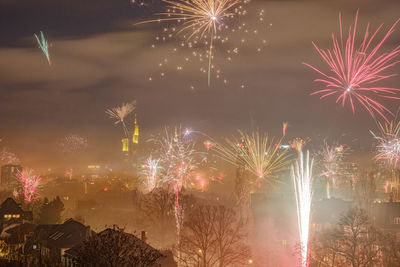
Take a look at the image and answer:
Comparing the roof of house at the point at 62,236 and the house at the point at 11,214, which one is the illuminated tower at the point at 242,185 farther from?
the house at the point at 11,214

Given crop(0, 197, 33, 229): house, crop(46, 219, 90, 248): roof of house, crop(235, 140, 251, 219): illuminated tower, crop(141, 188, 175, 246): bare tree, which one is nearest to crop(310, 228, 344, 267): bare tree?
crop(235, 140, 251, 219): illuminated tower

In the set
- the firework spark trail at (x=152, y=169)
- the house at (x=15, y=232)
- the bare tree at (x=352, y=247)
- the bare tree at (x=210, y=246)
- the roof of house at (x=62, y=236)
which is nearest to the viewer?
the bare tree at (x=352, y=247)

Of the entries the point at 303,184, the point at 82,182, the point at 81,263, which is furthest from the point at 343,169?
the point at 82,182

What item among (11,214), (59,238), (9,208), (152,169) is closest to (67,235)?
(59,238)

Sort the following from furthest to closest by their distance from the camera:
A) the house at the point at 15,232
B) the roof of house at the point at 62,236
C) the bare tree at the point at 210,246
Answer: the house at the point at 15,232
the roof of house at the point at 62,236
the bare tree at the point at 210,246

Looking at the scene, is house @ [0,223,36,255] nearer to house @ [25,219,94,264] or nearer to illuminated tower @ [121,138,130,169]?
house @ [25,219,94,264]

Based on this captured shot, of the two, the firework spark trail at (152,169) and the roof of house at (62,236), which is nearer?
the roof of house at (62,236)

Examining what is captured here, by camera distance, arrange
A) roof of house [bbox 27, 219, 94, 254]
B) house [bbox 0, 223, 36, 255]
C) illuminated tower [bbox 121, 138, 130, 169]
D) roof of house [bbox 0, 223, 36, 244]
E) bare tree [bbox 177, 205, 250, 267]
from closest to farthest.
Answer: bare tree [bbox 177, 205, 250, 267] → roof of house [bbox 27, 219, 94, 254] → house [bbox 0, 223, 36, 255] → roof of house [bbox 0, 223, 36, 244] → illuminated tower [bbox 121, 138, 130, 169]

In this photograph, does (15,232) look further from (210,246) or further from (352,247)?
(352,247)

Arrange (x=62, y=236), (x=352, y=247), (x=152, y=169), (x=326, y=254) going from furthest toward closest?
(x=152, y=169) → (x=62, y=236) → (x=326, y=254) → (x=352, y=247)

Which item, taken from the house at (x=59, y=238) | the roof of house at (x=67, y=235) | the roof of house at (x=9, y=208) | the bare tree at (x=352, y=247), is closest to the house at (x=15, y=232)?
the house at (x=59, y=238)

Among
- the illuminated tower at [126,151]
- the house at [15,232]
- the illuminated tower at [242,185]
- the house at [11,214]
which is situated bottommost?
the house at [15,232]

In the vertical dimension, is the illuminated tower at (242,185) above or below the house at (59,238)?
above
